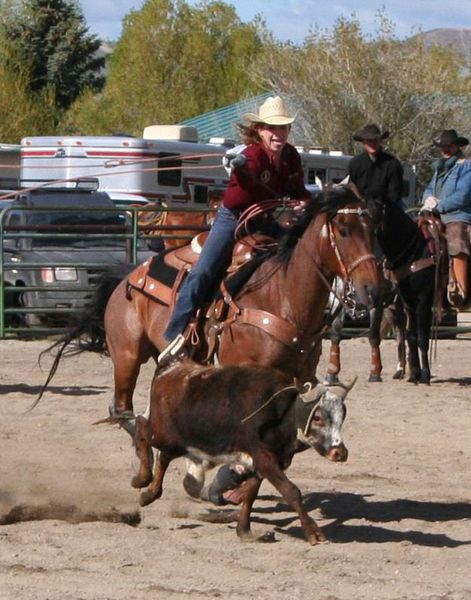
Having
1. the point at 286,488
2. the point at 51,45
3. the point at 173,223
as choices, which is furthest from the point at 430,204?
the point at 51,45

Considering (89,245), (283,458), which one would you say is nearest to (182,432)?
(283,458)

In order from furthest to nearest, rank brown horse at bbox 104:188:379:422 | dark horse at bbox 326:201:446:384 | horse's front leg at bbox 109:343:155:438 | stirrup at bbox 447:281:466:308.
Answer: stirrup at bbox 447:281:466:308, dark horse at bbox 326:201:446:384, horse's front leg at bbox 109:343:155:438, brown horse at bbox 104:188:379:422

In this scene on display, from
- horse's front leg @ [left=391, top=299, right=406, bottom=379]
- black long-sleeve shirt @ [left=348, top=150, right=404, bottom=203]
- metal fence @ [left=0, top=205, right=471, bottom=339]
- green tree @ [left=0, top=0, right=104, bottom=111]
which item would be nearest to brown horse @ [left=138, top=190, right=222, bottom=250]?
metal fence @ [left=0, top=205, right=471, bottom=339]

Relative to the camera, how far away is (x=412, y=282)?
43.5ft

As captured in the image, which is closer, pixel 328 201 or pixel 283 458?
pixel 283 458

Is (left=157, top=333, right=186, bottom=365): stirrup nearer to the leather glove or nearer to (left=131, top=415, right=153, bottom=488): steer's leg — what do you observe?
(left=131, top=415, right=153, bottom=488): steer's leg

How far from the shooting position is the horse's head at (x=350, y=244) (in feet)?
22.5

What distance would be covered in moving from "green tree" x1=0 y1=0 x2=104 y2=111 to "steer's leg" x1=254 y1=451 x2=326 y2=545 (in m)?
46.8

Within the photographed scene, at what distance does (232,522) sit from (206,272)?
1.35m

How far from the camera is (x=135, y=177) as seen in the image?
78.2ft

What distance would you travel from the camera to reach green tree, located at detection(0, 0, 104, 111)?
53.2 metres

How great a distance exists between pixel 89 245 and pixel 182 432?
33.2 feet

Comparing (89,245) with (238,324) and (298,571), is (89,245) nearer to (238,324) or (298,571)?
(238,324)

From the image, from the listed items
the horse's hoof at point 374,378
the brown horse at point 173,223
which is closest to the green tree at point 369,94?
the brown horse at point 173,223
